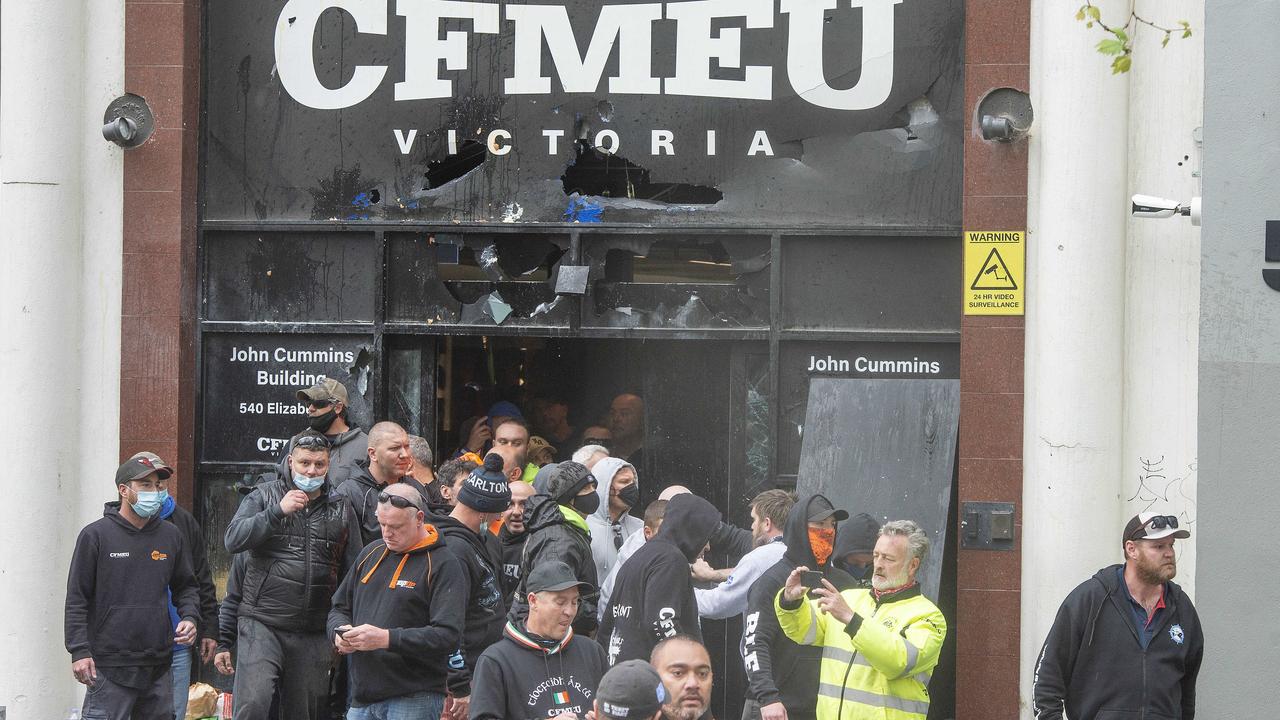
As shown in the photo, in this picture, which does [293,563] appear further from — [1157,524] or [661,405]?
[1157,524]

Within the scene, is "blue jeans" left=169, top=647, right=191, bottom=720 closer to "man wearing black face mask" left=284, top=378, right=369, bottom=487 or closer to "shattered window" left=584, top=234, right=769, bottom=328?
"man wearing black face mask" left=284, top=378, right=369, bottom=487

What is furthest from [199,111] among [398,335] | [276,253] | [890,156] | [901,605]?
[901,605]

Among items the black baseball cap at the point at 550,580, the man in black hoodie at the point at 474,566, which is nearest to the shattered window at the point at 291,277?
the man in black hoodie at the point at 474,566

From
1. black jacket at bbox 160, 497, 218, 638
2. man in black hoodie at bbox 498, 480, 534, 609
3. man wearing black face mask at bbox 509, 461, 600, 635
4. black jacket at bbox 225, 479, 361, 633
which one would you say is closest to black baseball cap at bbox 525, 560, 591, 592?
man wearing black face mask at bbox 509, 461, 600, 635

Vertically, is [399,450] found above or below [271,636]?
above

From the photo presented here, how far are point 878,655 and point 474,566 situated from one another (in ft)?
7.11

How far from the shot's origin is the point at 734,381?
9461mm

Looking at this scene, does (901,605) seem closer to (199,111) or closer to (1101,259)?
(1101,259)

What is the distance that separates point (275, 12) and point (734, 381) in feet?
12.6

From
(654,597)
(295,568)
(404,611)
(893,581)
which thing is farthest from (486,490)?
(893,581)

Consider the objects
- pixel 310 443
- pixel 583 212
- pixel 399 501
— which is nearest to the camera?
pixel 399 501

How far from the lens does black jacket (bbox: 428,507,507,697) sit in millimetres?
7695

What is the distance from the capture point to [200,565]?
28.9ft

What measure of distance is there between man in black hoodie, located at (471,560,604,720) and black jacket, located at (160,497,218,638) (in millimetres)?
3003
